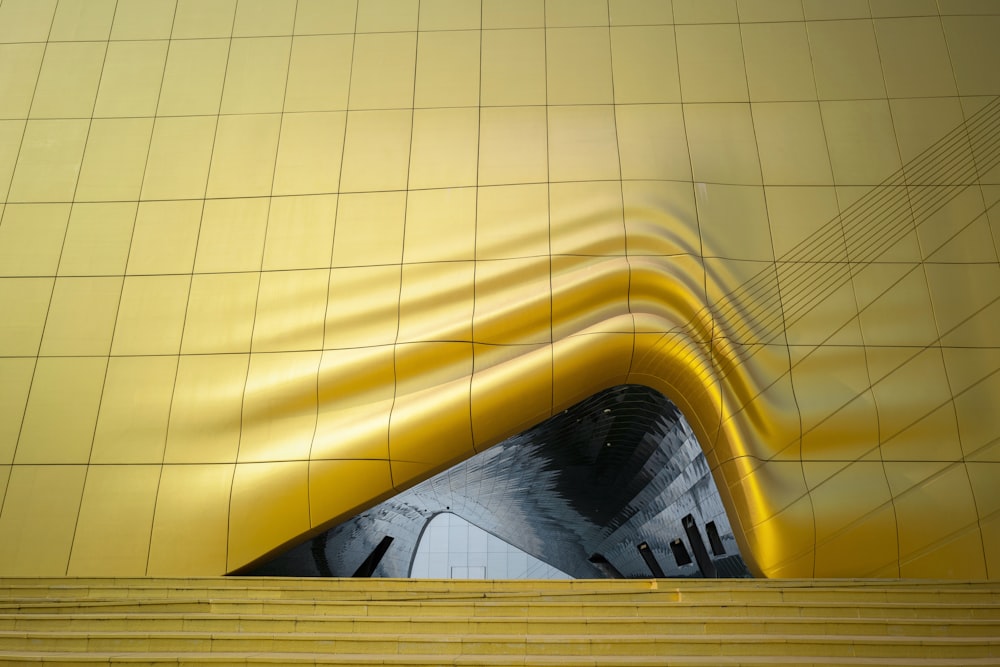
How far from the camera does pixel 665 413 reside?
36.8 ft

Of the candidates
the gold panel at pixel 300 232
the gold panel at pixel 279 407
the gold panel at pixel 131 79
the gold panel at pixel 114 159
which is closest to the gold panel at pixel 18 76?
the gold panel at pixel 131 79

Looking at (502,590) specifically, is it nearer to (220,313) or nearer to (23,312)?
(220,313)

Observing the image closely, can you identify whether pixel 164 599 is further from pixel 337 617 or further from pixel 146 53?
pixel 146 53

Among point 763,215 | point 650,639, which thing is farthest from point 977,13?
point 650,639

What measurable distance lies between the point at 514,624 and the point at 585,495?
1186cm

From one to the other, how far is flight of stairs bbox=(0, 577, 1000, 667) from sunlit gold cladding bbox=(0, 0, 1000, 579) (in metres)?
1.65

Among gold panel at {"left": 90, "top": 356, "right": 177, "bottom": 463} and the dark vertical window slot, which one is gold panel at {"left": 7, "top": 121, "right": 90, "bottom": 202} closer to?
gold panel at {"left": 90, "top": 356, "right": 177, "bottom": 463}

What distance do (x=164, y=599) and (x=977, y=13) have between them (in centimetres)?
1336

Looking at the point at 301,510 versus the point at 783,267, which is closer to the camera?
the point at 301,510

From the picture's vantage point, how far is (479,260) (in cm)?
952

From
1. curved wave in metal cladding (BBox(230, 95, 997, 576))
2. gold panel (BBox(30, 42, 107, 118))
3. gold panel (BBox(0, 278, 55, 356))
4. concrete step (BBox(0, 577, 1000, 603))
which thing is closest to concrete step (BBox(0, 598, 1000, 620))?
concrete step (BBox(0, 577, 1000, 603))

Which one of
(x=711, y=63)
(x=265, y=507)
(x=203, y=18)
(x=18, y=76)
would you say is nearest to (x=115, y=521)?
(x=265, y=507)

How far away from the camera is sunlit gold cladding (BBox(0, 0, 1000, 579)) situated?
339 inches

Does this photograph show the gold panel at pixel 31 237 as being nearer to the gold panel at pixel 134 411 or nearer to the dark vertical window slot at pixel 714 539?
the gold panel at pixel 134 411
